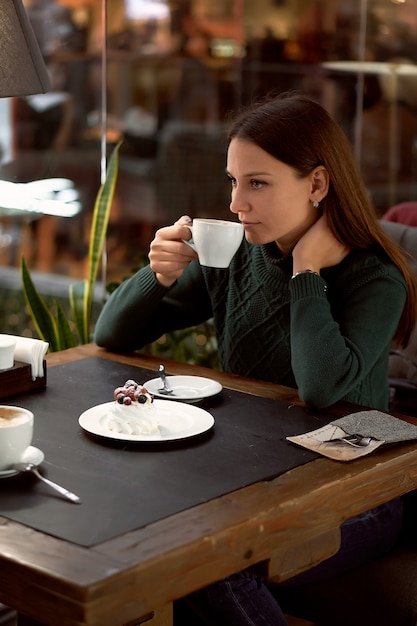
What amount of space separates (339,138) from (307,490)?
0.91 metres

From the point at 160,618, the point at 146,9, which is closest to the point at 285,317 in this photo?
the point at 160,618

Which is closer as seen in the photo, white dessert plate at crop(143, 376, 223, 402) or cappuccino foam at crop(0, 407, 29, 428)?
cappuccino foam at crop(0, 407, 29, 428)

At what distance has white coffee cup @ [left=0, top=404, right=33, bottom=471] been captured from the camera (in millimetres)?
1452

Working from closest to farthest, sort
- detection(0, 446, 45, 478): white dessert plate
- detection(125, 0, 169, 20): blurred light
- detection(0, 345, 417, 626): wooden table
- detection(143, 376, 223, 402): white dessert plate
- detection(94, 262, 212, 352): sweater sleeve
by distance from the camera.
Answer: detection(0, 345, 417, 626): wooden table
detection(0, 446, 45, 478): white dessert plate
detection(143, 376, 223, 402): white dessert plate
detection(94, 262, 212, 352): sweater sleeve
detection(125, 0, 169, 20): blurred light

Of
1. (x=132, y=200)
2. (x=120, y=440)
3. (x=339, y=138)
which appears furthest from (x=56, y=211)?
(x=120, y=440)

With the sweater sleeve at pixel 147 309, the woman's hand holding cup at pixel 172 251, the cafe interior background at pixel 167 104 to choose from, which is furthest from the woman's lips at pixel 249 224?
the cafe interior background at pixel 167 104

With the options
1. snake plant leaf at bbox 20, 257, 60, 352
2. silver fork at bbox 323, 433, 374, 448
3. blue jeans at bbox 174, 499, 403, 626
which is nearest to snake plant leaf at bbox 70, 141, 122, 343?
snake plant leaf at bbox 20, 257, 60, 352

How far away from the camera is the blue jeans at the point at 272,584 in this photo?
175 centimetres

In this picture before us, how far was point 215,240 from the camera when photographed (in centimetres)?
198

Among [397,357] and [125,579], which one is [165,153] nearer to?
[397,357]

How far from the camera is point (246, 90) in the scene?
5.30m

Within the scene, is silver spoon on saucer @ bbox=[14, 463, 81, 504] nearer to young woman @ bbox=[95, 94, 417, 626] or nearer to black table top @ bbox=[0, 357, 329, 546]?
black table top @ bbox=[0, 357, 329, 546]

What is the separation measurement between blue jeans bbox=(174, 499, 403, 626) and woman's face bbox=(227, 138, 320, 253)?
0.60m

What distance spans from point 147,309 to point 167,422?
55 centimetres
